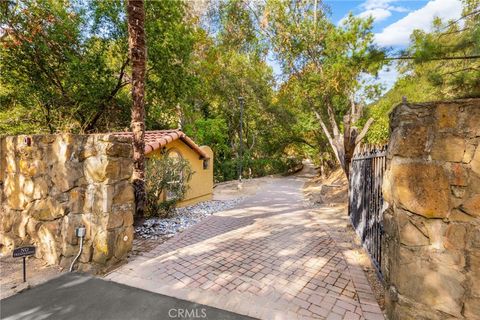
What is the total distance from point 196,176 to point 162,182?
3.32 metres

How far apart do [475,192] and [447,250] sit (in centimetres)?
62

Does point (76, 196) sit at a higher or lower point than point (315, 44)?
lower

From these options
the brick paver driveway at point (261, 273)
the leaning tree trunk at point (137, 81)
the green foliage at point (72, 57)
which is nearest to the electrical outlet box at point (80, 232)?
the brick paver driveway at point (261, 273)

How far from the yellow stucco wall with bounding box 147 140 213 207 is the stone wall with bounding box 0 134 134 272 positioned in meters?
4.38

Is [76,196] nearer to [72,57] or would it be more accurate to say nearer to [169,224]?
[169,224]

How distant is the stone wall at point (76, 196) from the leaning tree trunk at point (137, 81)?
1.68 m

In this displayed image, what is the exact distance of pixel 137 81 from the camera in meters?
5.79

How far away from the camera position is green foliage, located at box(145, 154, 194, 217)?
23.0ft

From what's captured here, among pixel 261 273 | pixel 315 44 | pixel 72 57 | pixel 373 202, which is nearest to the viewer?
pixel 261 273

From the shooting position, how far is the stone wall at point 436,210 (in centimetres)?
217

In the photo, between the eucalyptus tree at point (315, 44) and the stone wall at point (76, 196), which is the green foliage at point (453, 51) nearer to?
the stone wall at point (76, 196)

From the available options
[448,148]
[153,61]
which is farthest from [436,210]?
[153,61]

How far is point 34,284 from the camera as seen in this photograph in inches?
137

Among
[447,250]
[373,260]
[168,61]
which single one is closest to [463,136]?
[447,250]
